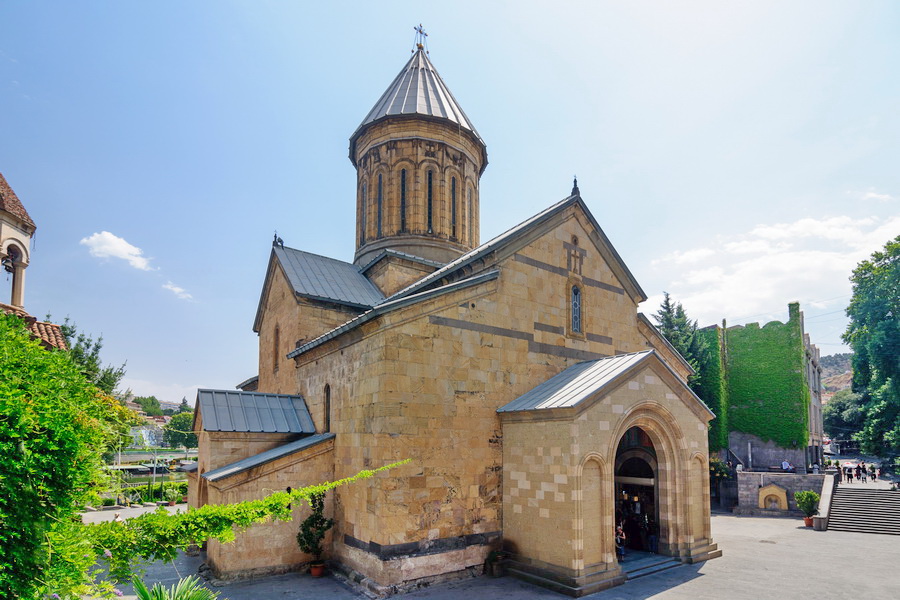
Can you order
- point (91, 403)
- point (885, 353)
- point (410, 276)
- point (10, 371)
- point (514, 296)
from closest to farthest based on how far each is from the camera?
point (10, 371), point (91, 403), point (514, 296), point (410, 276), point (885, 353)

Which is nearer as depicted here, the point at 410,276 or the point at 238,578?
the point at 238,578

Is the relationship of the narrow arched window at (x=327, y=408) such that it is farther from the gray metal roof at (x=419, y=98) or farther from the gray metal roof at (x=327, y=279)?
the gray metal roof at (x=419, y=98)

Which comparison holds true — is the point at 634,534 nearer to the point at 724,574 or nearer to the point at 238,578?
the point at 724,574

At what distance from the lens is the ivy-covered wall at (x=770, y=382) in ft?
89.2

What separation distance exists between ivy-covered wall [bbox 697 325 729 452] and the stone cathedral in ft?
53.6

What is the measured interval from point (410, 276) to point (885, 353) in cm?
2099

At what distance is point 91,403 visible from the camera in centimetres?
356

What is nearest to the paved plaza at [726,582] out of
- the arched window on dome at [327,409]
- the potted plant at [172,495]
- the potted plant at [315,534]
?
the potted plant at [315,534]

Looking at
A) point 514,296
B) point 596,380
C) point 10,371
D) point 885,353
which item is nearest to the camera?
point 10,371

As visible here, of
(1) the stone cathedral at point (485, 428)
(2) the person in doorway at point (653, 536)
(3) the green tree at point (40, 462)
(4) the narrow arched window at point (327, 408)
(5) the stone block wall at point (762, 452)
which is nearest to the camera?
(3) the green tree at point (40, 462)

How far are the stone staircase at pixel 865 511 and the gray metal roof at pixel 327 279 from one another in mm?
16693

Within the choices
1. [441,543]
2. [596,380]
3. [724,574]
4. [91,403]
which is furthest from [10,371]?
[724,574]

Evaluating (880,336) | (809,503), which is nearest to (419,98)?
(809,503)

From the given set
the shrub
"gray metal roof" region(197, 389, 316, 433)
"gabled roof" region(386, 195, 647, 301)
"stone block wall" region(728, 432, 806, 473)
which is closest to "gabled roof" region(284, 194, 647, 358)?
"gabled roof" region(386, 195, 647, 301)
